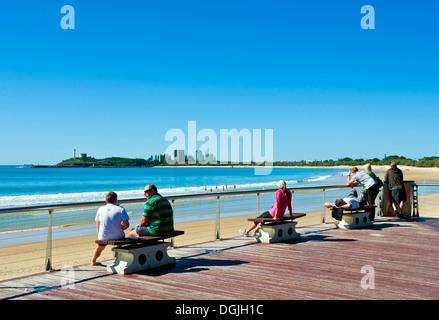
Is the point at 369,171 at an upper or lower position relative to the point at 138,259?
upper

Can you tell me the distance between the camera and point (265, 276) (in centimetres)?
509

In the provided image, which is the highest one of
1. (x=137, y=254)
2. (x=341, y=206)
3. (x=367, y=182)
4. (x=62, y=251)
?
(x=367, y=182)

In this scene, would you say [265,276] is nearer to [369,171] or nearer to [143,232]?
[143,232]

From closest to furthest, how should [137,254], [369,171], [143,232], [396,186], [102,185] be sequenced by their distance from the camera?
[137,254] → [143,232] → [369,171] → [396,186] → [102,185]

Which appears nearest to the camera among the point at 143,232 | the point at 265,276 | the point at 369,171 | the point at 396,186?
the point at 265,276

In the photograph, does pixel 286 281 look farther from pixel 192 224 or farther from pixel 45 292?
pixel 192 224

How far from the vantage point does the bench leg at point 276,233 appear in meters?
7.43

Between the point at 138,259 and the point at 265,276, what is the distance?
1.69 metres

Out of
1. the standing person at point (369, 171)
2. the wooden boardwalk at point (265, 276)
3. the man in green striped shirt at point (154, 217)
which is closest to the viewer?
the wooden boardwalk at point (265, 276)

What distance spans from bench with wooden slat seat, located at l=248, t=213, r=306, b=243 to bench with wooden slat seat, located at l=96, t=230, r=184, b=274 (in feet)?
7.79

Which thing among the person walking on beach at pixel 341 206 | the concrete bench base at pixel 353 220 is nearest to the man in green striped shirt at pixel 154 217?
the person walking on beach at pixel 341 206

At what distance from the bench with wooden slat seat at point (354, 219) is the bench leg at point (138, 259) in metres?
5.34

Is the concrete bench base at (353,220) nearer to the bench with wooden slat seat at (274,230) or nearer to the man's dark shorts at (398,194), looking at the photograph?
the man's dark shorts at (398,194)

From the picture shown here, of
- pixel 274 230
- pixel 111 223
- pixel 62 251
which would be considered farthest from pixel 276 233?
pixel 62 251
